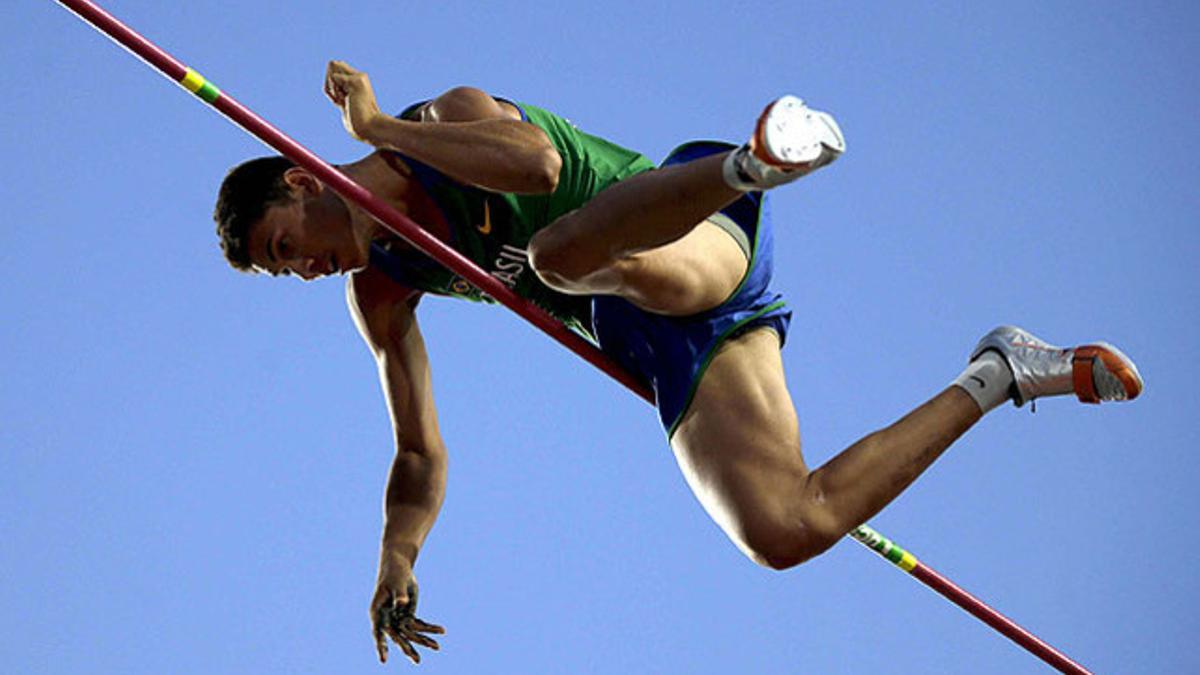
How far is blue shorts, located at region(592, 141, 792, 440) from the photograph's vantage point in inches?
120

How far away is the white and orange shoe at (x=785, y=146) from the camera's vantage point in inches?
96.7

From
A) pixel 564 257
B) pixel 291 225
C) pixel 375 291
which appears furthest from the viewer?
pixel 375 291

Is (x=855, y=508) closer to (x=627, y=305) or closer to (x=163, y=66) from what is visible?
(x=627, y=305)

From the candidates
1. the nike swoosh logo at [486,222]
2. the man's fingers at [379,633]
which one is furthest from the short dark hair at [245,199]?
the man's fingers at [379,633]

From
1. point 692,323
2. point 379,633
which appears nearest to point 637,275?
point 692,323

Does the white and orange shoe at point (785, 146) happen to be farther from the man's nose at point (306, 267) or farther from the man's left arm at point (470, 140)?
the man's nose at point (306, 267)

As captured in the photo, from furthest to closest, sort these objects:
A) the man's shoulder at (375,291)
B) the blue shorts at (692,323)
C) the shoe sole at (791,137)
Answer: the man's shoulder at (375,291) → the blue shorts at (692,323) → the shoe sole at (791,137)

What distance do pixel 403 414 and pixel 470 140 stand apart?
31.1 inches

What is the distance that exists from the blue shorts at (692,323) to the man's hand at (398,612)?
60 cm

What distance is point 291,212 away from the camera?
308 cm

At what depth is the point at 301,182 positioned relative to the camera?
3.09 metres

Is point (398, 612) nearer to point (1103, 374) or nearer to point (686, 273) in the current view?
point (686, 273)

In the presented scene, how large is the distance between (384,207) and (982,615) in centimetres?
148

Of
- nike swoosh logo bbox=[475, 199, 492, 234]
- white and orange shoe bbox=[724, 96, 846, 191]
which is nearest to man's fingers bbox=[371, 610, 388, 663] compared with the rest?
nike swoosh logo bbox=[475, 199, 492, 234]
